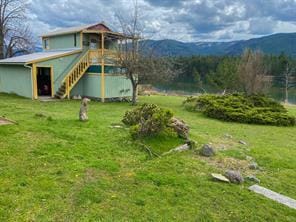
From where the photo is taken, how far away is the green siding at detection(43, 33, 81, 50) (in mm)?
20916

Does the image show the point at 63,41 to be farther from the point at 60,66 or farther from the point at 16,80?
the point at 16,80

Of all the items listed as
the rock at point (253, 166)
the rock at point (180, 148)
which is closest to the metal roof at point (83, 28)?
the rock at point (180, 148)

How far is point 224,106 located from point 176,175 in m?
11.0

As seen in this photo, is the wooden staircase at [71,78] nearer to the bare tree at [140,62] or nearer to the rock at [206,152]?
the bare tree at [140,62]

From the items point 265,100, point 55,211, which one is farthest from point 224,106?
point 55,211

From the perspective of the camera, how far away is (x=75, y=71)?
19.1m

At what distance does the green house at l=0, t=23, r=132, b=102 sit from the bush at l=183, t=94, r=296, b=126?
18.5 ft

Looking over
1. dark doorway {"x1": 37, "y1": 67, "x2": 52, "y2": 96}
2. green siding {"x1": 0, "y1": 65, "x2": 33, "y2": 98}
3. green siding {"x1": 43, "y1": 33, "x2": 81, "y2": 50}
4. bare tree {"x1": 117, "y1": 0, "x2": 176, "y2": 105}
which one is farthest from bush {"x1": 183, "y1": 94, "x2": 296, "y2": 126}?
green siding {"x1": 0, "y1": 65, "x2": 33, "y2": 98}

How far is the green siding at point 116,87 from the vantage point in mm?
19734

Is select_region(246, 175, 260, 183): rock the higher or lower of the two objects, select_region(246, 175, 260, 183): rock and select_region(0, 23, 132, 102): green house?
the lower

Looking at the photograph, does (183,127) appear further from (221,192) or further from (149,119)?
(221,192)

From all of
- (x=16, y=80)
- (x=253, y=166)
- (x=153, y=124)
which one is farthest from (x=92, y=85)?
(x=253, y=166)

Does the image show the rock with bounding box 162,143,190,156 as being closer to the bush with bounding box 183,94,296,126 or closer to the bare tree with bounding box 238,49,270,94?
the bush with bounding box 183,94,296,126

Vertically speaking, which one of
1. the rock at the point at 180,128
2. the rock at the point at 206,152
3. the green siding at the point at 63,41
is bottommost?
the rock at the point at 206,152
